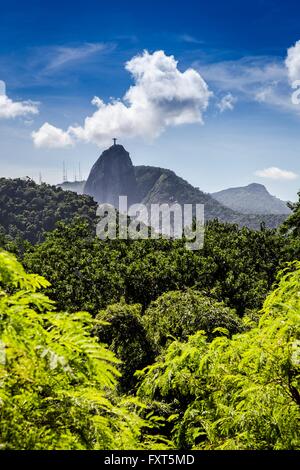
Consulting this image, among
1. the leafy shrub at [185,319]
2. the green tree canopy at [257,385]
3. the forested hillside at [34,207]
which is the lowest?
the leafy shrub at [185,319]

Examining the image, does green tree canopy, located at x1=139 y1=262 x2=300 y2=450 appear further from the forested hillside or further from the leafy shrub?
the forested hillside

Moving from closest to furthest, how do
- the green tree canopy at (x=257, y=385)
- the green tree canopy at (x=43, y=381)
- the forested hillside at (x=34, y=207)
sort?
1. the green tree canopy at (x=43, y=381)
2. the green tree canopy at (x=257, y=385)
3. the forested hillside at (x=34, y=207)

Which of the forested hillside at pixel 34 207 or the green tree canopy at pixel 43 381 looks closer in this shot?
the green tree canopy at pixel 43 381

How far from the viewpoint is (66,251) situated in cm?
2934

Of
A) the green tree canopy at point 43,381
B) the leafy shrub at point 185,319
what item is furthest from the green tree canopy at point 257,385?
the leafy shrub at point 185,319

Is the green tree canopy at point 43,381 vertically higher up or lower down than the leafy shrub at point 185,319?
higher up

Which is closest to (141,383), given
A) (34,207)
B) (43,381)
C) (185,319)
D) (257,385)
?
(257,385)

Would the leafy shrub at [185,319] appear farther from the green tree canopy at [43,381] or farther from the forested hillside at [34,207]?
the forested hillside at [34,207]

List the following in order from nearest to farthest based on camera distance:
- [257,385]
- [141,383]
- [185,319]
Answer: [257,385], [141,383], [185,319]

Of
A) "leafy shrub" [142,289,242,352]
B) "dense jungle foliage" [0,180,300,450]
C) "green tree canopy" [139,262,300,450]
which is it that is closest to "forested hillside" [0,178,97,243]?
"leafy shrub" [142,289,242,352]

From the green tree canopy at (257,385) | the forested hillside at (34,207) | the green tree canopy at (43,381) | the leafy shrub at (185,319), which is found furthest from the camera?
the forested hillside at (34,207)

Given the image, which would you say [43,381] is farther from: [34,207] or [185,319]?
[34,207]
